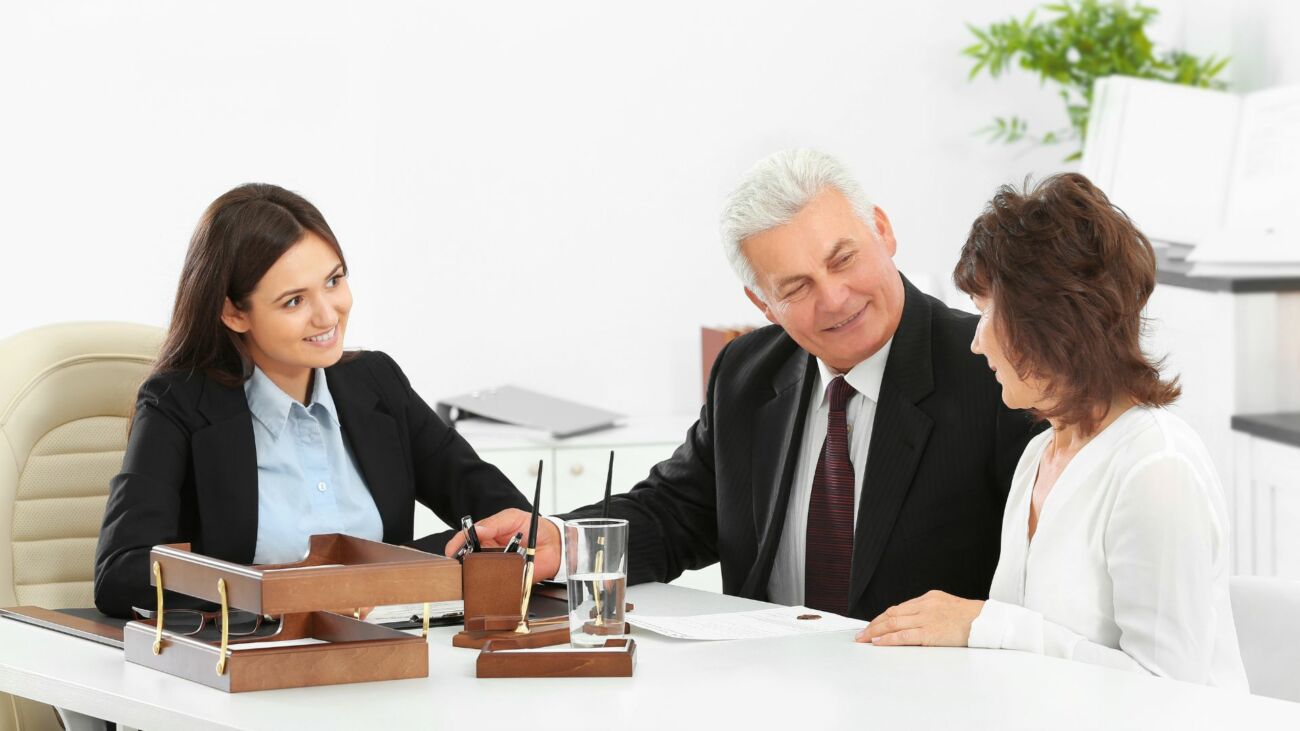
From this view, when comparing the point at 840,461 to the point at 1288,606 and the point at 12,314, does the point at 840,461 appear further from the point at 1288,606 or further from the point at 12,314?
the point at 12,314

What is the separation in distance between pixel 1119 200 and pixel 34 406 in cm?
275

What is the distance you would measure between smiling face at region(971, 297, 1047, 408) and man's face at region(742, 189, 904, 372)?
0.34 meters

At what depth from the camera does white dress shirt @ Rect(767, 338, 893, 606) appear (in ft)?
7.16

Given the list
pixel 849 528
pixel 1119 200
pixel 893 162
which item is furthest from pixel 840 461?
pixel 893 162

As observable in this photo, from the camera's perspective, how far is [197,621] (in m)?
1.72

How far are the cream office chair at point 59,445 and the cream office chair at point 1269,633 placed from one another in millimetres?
1724

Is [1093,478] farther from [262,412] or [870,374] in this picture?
[262,412]

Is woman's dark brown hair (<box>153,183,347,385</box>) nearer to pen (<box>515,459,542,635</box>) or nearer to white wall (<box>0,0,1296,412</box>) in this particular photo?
pen (<box>515,459,542,635</box>)

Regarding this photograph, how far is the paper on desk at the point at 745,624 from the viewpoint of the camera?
69.6 inches

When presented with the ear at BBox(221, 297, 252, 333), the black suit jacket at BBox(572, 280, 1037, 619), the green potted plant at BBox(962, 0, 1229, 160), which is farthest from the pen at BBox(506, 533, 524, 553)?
the green potted plant at BBox(962, 0, 1229, 160)

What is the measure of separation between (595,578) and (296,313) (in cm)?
84

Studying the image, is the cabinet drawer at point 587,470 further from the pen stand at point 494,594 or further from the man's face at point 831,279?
the pen stand at point 494,594

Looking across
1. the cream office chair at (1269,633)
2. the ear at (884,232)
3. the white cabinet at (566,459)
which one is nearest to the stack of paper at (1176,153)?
the white cabinet at (566,459)

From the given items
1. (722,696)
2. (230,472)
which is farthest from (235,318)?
(722,696)
